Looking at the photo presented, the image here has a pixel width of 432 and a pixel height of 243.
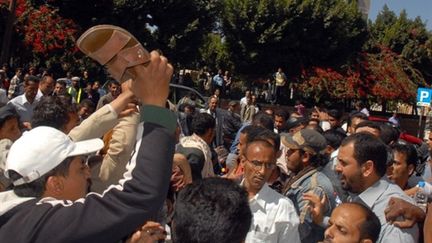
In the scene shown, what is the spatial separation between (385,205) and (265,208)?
74 cm

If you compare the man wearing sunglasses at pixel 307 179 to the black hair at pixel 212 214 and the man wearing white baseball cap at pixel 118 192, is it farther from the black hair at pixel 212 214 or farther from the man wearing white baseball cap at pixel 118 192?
the man wearing white baseball cap at pixel 118 192

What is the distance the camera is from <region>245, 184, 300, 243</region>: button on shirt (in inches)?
141

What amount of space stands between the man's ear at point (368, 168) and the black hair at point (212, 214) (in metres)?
1.91

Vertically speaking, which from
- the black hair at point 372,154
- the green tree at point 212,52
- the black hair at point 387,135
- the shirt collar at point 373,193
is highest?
the green tree at point 212,52

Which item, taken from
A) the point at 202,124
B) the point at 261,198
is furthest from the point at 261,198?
the point at 202,124

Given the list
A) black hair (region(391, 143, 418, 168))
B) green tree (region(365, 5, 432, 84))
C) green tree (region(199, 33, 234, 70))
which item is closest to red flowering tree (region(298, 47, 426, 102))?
green tree (region(199, 33, 234, 70))

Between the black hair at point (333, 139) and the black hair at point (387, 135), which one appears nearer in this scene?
the black hair at point (387, 135)

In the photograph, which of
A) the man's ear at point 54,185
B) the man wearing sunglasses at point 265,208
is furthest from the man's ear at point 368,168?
the man's ear at point 54,185

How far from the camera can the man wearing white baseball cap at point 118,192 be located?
204 cm

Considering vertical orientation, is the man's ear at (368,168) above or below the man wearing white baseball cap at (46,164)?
below

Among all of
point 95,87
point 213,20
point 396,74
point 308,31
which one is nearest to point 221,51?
point 213,20

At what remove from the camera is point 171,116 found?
2123mm

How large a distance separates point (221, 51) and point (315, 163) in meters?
27.5

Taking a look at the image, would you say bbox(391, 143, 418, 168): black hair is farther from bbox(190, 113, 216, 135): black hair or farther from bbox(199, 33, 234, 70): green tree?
bbox(199, 33, 234, 70): green tree
